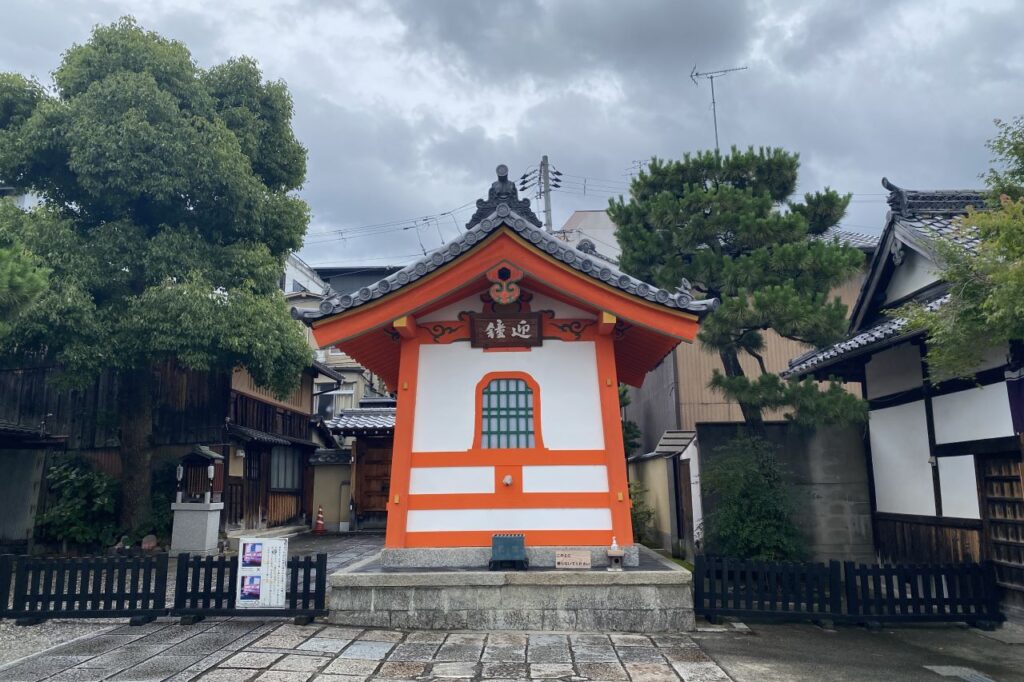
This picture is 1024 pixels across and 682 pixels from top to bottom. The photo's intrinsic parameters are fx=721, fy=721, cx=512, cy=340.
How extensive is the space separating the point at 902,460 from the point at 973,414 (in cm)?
237

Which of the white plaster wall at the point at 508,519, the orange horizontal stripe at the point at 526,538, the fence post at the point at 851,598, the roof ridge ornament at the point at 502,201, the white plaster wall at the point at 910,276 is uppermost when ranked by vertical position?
the roof ridge ornament at the point at 502,201

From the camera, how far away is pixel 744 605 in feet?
33.9

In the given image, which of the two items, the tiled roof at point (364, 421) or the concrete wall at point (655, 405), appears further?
the tiled roof at point (364, 421)

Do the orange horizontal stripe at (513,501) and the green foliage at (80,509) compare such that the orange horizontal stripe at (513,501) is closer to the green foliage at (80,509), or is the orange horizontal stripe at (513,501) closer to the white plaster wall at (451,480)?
the white plaster wall at (451,480)

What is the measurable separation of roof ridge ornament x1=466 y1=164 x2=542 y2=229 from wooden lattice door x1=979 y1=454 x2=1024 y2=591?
312 inches

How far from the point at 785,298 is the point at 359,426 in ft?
60.2

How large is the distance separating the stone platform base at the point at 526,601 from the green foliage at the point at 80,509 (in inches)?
472

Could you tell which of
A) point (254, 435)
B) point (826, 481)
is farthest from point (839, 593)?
point (254, 435)

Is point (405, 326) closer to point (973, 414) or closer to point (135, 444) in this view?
point (973, 414)

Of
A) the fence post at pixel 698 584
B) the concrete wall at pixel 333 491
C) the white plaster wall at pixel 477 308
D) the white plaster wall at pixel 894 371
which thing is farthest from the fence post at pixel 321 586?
the concrete wall at pixel 333 491

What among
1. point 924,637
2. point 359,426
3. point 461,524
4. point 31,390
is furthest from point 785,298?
point 31,390

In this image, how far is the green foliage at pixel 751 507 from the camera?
39.2ft

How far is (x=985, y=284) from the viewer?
8547 millimetres

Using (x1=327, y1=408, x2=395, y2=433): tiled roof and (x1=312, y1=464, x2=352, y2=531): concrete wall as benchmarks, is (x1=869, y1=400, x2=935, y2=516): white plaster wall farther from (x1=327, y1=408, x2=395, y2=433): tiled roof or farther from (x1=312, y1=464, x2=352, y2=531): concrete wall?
(x1=312, y1=464, x2=352, y2=531): concrete wall
